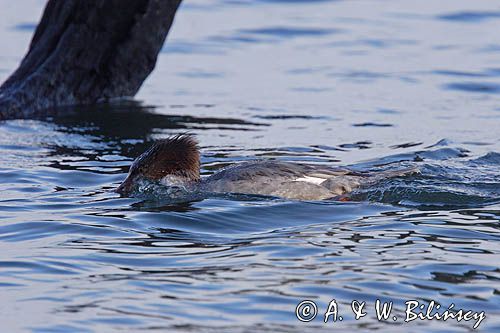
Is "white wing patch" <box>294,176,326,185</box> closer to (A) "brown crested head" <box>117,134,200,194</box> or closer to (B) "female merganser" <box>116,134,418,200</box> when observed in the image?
(B) "female merganser" <box>116,134,418,200</box>

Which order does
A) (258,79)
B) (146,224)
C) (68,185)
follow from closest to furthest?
(146,224)
(68,185)
(258,79)

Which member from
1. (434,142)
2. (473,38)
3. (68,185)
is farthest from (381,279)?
(473,38)

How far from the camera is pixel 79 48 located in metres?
13.5

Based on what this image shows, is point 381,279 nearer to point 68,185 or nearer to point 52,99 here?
point 68,185

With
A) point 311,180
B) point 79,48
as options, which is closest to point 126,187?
point 311,180

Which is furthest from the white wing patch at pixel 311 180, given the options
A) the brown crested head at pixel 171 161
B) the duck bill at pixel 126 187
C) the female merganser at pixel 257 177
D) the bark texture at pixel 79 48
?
the bark texture at pixel 79 48

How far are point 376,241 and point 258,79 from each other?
828 cm

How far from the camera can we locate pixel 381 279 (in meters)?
6.95

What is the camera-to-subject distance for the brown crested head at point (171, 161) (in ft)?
32.7

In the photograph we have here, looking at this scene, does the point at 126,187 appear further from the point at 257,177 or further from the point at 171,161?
the point at 257,177

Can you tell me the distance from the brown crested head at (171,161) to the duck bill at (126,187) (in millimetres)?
98

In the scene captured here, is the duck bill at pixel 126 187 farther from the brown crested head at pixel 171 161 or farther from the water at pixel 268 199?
the water at pixel 268 199

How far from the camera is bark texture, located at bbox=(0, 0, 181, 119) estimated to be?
A: 1334 cm

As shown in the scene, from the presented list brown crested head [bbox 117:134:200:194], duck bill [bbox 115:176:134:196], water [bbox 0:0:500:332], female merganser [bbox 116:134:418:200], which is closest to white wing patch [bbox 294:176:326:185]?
female merganser [bbox 116:134:418:200]
